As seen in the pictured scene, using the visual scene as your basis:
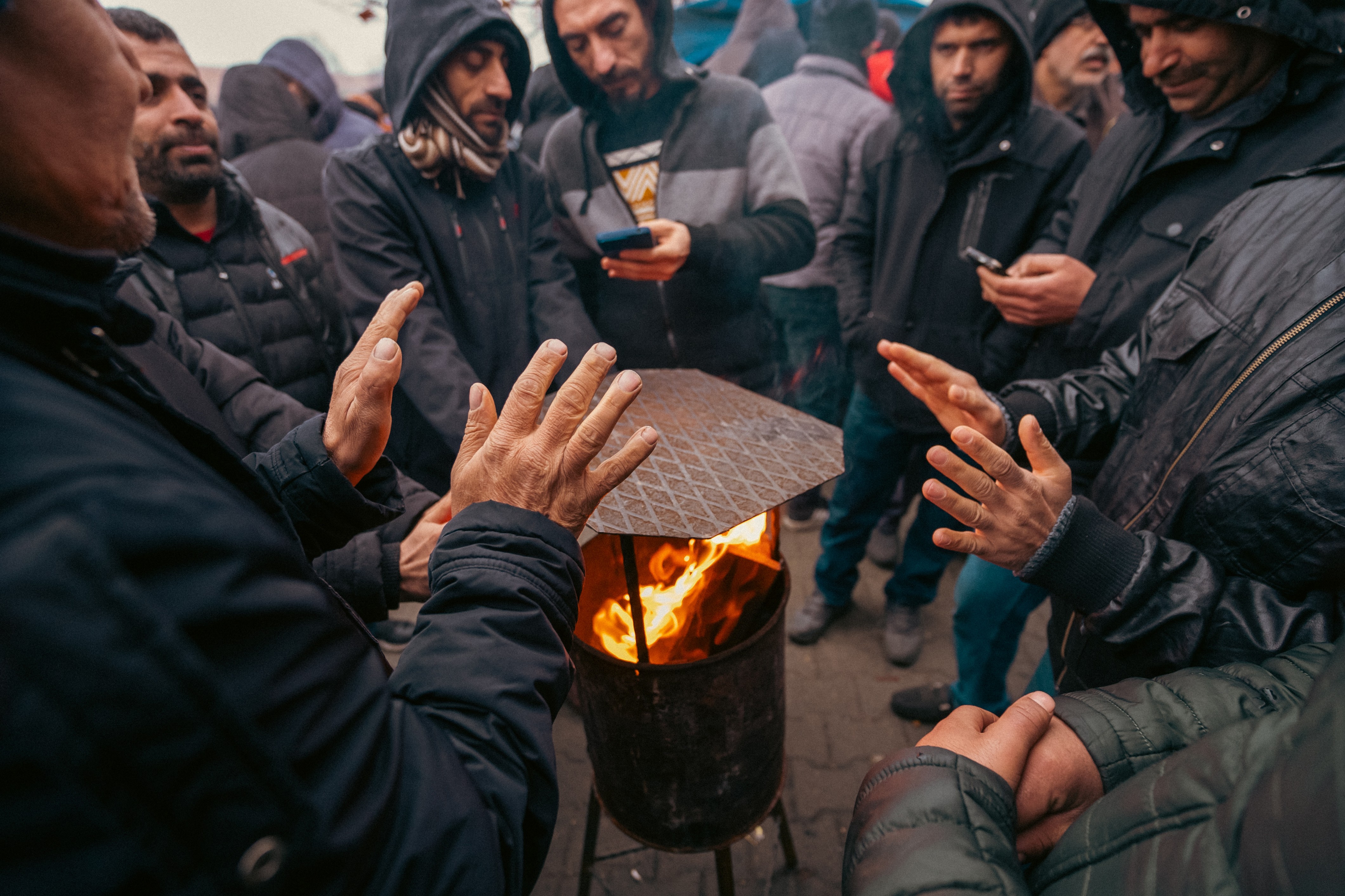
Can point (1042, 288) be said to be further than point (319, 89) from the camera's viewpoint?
No

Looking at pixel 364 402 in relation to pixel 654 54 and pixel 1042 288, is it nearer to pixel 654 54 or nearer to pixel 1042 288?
pixel 1042 288

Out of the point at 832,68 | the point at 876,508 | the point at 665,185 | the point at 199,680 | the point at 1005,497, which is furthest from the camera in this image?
the point at 832,68

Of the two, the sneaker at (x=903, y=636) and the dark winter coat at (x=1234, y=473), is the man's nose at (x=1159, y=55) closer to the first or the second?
the dark winter coat at (x=1234, y=473)

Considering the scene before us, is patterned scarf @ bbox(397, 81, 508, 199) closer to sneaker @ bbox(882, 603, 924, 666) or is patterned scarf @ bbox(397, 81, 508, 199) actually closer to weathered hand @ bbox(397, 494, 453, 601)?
weathered hand @ bbox(397, 494, 453, 601)

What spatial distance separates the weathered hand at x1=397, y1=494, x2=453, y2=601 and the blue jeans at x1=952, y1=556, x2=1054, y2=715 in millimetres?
2276

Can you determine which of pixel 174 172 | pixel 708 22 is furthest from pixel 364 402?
pixel 708 22

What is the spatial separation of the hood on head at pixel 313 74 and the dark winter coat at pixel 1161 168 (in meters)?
5.83

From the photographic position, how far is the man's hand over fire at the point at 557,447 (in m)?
1.15

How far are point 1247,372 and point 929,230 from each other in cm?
198

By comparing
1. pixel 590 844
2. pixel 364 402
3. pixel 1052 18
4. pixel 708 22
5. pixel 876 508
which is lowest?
pixel 590 844

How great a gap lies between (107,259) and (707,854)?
3.05m

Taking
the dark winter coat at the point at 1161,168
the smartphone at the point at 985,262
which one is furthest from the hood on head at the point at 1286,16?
the smartphone at the point at 985,262

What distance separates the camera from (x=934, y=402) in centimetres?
202

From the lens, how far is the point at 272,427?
2.07 m
